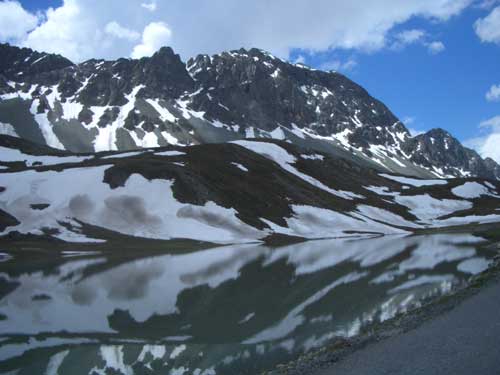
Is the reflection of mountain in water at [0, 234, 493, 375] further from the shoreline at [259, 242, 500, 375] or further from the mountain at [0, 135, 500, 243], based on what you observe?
the mountain at [0, 135, 500, 243]

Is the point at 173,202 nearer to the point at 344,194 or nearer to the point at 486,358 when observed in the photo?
the point at 344,194

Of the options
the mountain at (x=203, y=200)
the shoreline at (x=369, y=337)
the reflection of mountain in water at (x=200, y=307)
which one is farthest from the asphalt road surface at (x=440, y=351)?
the mountain at (x=203, y=200)

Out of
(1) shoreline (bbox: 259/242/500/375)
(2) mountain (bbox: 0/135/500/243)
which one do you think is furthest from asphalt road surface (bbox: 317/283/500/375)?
(2) mountain (bbox: 0/135/500/243)

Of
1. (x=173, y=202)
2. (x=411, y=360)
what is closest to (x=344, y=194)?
(x=173, y=202)

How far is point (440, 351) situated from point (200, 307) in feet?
61.3

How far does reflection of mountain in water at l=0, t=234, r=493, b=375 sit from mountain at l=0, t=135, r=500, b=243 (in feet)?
95.4

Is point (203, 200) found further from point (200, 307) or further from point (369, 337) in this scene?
point (369, 337)

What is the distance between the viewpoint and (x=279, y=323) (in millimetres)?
27734

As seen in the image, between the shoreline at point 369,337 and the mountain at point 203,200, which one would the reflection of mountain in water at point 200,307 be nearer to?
the shoreline at point 369,337

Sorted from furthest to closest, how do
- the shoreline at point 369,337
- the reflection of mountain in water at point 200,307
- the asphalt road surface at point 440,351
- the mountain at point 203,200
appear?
the mountain at point 203,200 < the reflection of mountain in water at point 200,307 < the shoreline at point 369,337 < the asphalt road surface at point 440,351

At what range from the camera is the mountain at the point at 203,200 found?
283 feet

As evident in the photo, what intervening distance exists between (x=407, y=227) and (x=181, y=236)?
6260 cm

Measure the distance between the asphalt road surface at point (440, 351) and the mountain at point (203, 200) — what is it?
63.3 metres

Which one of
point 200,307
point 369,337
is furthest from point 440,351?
point 200,307
